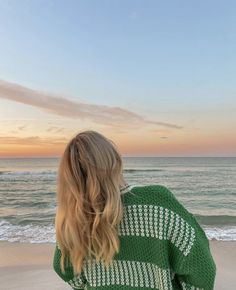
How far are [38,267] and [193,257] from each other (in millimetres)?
4534

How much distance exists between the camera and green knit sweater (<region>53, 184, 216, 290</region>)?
56.8 inches

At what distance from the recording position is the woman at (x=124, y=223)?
4.72ft

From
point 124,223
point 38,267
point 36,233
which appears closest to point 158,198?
point 124,223

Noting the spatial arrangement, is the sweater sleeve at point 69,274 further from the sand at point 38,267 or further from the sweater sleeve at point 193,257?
the sand at point 38,267

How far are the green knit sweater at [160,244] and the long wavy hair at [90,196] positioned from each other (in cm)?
6

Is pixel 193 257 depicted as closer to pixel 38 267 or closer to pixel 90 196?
pixel 90 196

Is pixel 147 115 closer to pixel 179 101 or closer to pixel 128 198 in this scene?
pixel 179 101

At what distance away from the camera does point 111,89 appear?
931 inches

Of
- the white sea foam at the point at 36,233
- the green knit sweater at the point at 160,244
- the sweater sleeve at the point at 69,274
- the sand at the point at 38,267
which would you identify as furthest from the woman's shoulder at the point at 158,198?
the white sea foam at the point at 36,233

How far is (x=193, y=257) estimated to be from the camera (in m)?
1.46

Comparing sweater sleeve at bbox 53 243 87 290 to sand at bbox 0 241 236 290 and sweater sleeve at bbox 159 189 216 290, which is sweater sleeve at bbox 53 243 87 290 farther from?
sand at bbox 0 241 236 290

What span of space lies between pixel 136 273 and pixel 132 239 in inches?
5.9

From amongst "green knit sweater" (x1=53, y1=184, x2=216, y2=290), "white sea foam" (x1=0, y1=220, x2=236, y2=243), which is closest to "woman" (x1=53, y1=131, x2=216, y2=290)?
"green knit sweater" (x1=53, y1=184, x2=216, y2=290)

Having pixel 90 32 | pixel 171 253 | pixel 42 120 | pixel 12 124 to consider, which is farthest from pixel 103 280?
pixel 42 120
